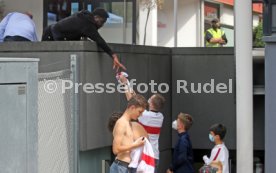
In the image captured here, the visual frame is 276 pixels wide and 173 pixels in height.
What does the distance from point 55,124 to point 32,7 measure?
12.5 meters

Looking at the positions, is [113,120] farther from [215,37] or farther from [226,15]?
[226,15]

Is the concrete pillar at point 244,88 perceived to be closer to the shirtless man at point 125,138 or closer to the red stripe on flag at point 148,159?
the red stripe on flag at point 148,159

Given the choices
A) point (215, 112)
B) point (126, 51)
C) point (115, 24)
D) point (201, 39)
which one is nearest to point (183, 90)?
point (215, 112)

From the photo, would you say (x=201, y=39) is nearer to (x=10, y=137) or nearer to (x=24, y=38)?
(x=24, y=38)

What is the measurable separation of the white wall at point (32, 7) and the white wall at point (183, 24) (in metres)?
4.92

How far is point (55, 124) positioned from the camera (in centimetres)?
919

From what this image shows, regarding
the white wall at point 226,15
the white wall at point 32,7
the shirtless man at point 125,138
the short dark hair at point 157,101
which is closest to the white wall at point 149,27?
the white wall at point 32,7

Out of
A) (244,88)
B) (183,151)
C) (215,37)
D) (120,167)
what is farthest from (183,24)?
(120,167)

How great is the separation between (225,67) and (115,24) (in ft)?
26.3

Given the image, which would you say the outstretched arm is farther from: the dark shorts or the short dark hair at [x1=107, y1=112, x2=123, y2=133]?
the dark shorts

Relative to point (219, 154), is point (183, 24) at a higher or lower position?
higher

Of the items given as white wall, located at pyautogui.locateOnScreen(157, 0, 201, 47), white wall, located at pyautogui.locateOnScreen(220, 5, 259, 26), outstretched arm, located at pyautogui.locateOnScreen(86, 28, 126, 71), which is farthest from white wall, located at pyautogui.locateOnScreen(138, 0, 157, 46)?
outstretched arm, located at pyautogui.locateOnScreen(86, 28, 126, 71)

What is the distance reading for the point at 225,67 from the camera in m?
11.8

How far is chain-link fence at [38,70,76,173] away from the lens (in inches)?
355
